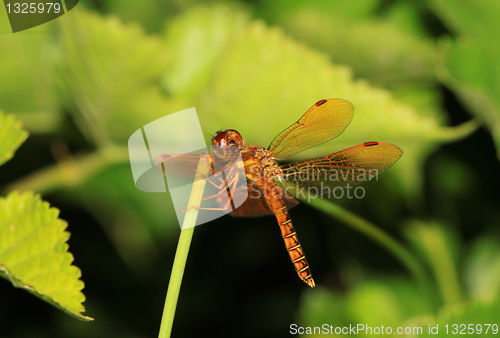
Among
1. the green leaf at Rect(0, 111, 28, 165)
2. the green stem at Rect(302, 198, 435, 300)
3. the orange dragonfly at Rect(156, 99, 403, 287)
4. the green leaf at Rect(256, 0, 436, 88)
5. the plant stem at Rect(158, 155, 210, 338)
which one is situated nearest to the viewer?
the plant stem at Rect(158, 155, 210, 338)

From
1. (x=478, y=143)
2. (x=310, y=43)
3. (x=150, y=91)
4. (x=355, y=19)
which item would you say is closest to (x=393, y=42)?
(x=355, y=19)

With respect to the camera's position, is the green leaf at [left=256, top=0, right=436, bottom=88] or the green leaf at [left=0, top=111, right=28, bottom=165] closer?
the green leaf at [left=0, top=111, right=28, bottom=165]

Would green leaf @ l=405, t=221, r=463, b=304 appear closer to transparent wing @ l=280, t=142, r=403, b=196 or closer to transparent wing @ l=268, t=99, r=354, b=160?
transparent wing @ l=280, t=142, r=403, b=196

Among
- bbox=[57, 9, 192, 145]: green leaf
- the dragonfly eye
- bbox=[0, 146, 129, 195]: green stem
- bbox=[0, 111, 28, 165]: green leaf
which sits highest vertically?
bbox=[57, 9, 192, 145]: green leaf

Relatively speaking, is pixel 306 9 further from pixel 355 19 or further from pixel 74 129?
pixel 74 129

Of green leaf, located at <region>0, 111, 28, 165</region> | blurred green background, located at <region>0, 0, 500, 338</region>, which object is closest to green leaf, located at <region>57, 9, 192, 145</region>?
blurred green background, located at <region>0, 0, 500, 338</region>

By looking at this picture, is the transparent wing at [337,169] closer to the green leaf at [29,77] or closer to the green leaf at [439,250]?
the green leaf at [439,250]

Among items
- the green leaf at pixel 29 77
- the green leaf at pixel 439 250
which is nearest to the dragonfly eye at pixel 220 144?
the green leaf at pixel 29 77
